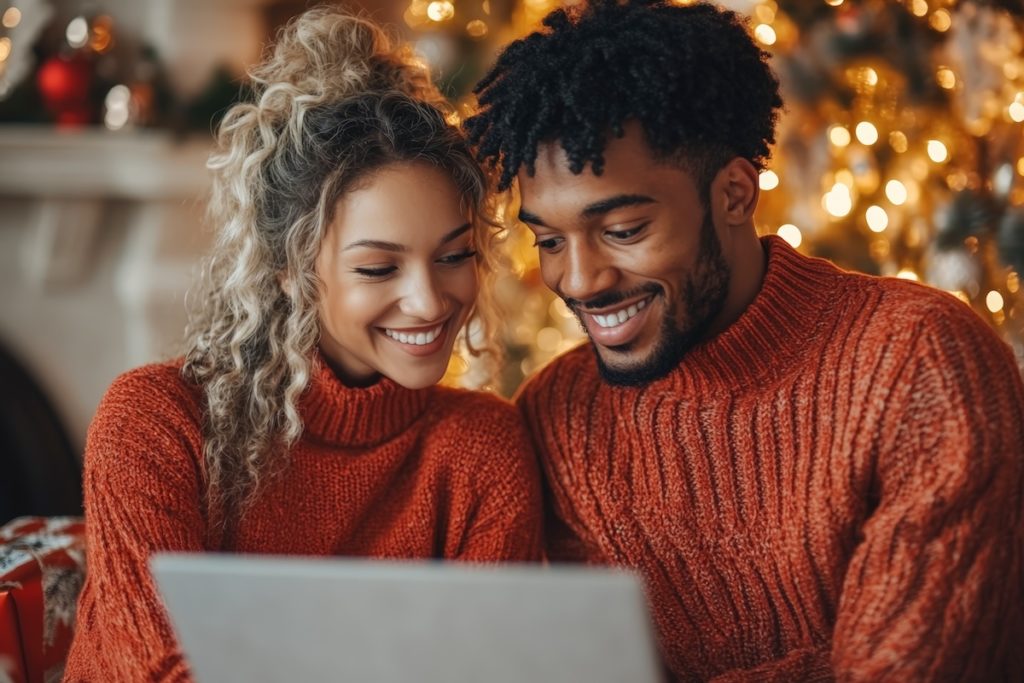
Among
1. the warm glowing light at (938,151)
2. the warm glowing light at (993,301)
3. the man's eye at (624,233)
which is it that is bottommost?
the warm glowing light at (993,301)

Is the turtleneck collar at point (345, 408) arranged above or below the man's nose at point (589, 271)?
below

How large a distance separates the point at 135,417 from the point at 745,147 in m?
0.82

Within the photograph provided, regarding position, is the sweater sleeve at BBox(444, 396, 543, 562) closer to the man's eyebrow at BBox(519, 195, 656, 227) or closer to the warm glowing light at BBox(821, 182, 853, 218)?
the man's eyebrow at BBox(519, 195, 656, 227)

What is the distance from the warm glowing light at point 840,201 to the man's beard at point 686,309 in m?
1.03

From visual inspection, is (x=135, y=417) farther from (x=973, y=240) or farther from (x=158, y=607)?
(x=973, y=240)

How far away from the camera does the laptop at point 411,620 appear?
785mm

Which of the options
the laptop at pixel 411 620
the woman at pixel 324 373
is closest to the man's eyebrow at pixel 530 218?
the woman at pixel 324 373

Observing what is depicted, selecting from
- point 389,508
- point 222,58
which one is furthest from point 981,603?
point 222,58

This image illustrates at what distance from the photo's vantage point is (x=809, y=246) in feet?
7.29

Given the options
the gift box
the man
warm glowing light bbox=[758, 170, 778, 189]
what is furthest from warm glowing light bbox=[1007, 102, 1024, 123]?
the gift box

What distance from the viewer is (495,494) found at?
4.65 feet

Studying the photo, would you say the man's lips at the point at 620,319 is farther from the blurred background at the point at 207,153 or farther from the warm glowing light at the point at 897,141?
the warm glowing light at the point at 897,141

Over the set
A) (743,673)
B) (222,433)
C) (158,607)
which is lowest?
(743,673)

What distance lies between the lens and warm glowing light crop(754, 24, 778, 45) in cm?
220
